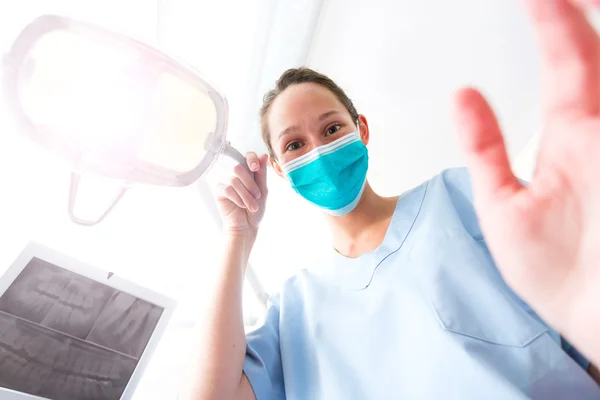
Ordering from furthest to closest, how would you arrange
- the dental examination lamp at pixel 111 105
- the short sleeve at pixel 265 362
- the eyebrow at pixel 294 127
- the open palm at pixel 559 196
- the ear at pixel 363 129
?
the ear at pixel 363 129
the eyebrow at pixel 294 127
the short sleeve at pixel 265 362
the dental examination lamp at pixel 111 105
the open palm at pixel 559 196

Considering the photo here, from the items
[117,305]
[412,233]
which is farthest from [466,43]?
[117,305]

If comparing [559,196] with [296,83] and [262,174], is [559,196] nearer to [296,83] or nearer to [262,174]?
Result: [262,174]

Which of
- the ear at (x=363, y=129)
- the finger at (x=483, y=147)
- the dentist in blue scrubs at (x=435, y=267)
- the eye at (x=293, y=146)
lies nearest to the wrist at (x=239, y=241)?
the dentist in blue scrubs at (x=435, y=267)

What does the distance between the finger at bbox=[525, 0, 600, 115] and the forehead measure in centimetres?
53

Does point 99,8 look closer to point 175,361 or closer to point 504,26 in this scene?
point 175,361

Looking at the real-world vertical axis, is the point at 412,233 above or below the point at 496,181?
above

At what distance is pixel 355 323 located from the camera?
2.10 ft

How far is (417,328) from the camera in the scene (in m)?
0.56

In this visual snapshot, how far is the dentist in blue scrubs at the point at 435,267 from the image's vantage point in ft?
0.90

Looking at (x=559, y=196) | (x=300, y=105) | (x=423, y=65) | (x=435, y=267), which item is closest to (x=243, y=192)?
(x=300, y=105)

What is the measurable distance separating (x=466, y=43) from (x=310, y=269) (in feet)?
2.75

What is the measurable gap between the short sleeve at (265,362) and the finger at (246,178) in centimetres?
32

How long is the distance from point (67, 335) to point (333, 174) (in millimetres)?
596

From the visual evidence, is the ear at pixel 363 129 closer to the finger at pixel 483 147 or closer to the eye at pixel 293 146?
the eye at pixel 293 146
